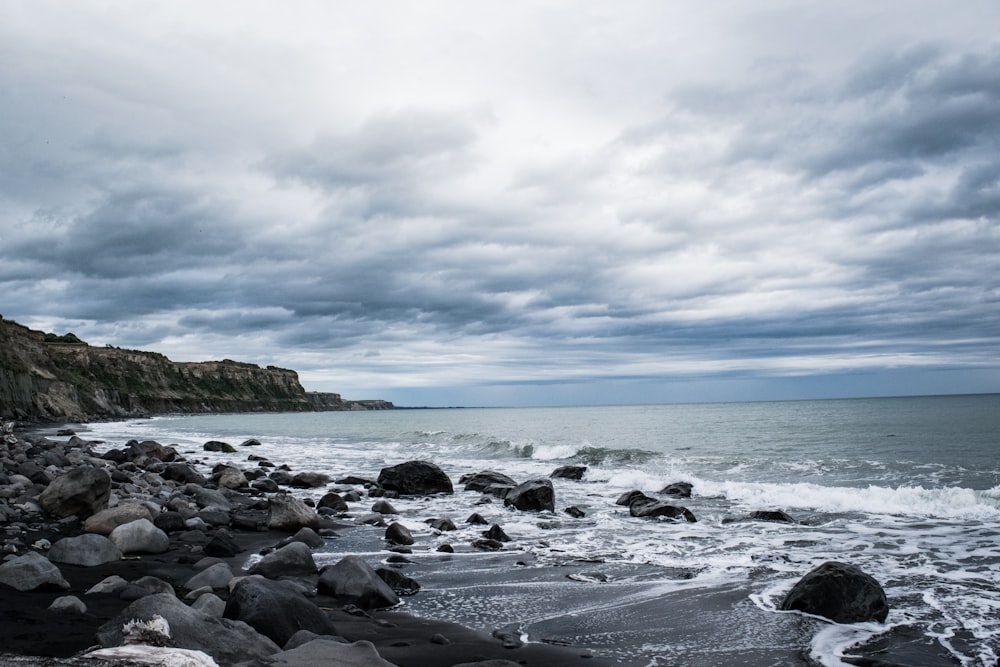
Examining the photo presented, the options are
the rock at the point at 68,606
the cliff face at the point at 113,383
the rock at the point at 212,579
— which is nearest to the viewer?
the rock at the point at 68,606

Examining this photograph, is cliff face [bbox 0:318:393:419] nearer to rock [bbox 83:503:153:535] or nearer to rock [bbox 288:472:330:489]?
rock [bbox 288:472:330:489]

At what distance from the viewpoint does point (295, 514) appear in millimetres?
13391

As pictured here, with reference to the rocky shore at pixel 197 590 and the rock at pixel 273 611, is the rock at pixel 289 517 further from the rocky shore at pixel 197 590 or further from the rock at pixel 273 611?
the rock at pixel 273 611

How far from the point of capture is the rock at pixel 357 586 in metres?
7.96

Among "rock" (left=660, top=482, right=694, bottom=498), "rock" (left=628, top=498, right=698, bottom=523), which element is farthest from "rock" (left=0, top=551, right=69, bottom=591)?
"rock" (left=660, top=482, right=694, bottom=498)

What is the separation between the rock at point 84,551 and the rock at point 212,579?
1872 mm

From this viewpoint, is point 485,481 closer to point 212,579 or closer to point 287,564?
point 287,564

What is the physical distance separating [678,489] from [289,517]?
37.1 feet

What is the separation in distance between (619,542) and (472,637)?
5.96m

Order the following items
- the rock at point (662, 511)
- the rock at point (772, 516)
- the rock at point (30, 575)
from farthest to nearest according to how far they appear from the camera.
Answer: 1. the rock at point (662, 511)
2. the rock at point (772, 516)
3. the rock at point (30, 575)

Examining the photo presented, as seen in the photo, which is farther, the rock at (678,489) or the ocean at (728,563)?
the rock at (678,489)

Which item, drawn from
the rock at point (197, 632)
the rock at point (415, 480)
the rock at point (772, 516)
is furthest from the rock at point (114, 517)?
the rock at point (772, 516)

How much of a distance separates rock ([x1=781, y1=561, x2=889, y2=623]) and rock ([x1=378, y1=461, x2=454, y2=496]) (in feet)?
45.0

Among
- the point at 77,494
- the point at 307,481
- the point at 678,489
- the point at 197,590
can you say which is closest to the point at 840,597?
the point at 197,590
